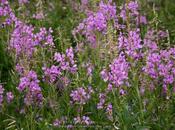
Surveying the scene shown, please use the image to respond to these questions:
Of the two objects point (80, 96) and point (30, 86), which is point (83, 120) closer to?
point (80, 96)

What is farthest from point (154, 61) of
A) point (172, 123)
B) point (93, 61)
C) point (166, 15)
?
point (166, 15)

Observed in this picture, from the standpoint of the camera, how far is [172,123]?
441cm

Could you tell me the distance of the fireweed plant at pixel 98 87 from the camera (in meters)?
4.36

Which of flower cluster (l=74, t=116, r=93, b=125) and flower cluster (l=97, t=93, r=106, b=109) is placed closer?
flower cluster (l=74, t=116, r=93, b=125)

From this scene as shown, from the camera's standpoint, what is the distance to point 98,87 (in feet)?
15.8

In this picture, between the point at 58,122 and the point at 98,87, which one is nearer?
the point at 58,122

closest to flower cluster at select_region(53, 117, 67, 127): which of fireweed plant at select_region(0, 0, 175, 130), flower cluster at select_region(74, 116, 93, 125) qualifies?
fireweed plant at select_region(0, 0, 175, 130)

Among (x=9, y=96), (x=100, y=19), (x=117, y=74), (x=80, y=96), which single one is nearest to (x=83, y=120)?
(x=80, y=96)

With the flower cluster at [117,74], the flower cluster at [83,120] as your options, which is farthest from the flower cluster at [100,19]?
the flower cluster at [83,120]

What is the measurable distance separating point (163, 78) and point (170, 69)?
11 cm

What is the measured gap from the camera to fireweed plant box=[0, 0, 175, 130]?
436 cm

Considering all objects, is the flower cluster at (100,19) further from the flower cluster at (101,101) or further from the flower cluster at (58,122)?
the flower cluster at (58,122)

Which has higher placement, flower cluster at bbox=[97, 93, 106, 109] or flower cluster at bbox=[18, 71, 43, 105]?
flower cluster at bbox=[18, 71, 43, 105]

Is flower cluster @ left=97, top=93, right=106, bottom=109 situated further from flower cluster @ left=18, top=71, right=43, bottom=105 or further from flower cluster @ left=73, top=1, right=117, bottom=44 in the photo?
flower cluster @ left=73, top=1, right=117, bottom=44
